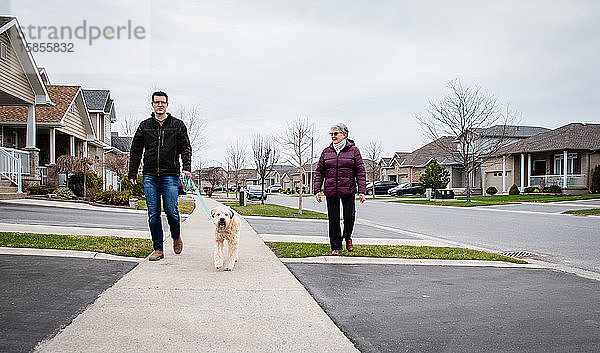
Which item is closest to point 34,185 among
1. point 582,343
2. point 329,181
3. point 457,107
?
point 329,181

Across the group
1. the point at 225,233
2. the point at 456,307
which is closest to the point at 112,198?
the point at 225,233

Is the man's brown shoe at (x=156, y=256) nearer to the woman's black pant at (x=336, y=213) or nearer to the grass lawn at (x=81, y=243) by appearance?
the grass lawn at (x=81, y=243)

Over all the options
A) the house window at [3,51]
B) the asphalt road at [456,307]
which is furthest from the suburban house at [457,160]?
the asphalt road at [456,307]

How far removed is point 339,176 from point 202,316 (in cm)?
410

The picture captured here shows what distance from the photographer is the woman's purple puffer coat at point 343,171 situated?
7.89 m

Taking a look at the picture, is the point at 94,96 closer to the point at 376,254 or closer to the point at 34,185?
the point at 34,185

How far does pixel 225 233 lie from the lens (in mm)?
6387

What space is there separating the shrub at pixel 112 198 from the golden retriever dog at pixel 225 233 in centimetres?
1465

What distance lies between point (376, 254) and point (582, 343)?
14.3 feet

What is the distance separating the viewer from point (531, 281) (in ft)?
21.1

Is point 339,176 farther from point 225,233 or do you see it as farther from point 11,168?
point 11,168

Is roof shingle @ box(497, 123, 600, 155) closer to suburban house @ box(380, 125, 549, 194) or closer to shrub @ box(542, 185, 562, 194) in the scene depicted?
suburban house @ box(380, 125, 549, 194)

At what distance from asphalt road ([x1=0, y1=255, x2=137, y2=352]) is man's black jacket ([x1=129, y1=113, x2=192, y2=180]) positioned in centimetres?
134

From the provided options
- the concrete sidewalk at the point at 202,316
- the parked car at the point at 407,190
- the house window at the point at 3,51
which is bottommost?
the parked car at the point at 407,190
